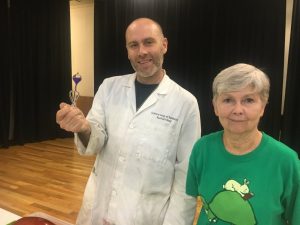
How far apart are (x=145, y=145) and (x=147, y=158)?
57mm

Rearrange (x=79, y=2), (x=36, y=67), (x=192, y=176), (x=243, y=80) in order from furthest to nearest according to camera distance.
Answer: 1. (x=79, y=2)
2. (x=36, y=67)
3. (x=192, y=176)
4. (x=243, y=80)

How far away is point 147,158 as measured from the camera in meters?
1.34

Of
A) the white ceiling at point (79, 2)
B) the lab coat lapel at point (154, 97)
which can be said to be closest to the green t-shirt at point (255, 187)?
the lab coat lapel at point (154, 97)

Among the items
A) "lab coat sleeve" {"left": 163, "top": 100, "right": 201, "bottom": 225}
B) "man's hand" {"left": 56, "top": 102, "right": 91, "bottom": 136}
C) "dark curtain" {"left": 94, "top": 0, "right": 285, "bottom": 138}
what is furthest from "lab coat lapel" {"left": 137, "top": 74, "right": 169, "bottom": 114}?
"dark curtain" {"left": 94, "top": 0, "right": 285, "bottom": 138}

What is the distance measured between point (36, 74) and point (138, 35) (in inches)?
194

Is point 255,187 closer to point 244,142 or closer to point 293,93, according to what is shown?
point 244,142

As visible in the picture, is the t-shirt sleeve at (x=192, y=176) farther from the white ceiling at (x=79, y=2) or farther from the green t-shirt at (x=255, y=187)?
the white ceiling at (x=79, y=2)

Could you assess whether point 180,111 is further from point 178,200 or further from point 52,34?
point 52,34

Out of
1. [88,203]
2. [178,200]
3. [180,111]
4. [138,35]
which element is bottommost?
[88,203]

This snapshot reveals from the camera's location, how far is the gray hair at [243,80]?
89cm

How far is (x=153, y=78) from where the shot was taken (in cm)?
144

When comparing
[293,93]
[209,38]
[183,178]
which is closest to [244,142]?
[183,178]

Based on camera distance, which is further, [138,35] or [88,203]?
[88,203]

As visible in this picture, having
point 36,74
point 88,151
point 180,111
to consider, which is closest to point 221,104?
point 180,111
